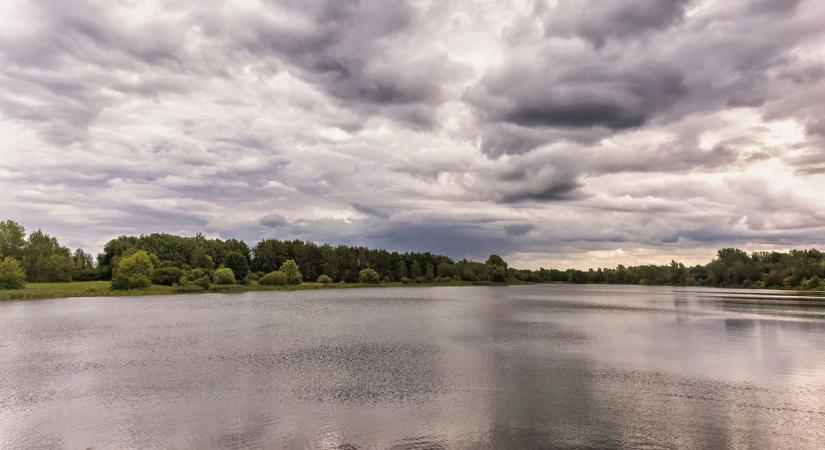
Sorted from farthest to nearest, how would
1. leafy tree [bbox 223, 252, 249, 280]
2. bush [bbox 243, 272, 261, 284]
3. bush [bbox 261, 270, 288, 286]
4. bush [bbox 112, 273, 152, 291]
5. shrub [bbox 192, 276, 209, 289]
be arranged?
leafy tree [bbox 223, 252, 249, 280] → bush [bbox 243, 272, 261, 284] → bush [bbox 261, 270, 288, 286] → shrub [bbox 192, 276, 209, 289] → bush [bbox 112, 273, 152, 291]

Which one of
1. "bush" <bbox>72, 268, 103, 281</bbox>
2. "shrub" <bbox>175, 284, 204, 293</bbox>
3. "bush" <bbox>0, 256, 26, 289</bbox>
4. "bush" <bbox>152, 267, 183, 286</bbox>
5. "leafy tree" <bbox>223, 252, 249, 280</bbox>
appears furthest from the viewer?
"leafy tree" <bbox>223, 252, 249, 280</bbox>

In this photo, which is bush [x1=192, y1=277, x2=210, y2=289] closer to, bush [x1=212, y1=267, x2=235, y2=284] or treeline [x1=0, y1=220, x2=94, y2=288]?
bush [x1=212, y1=267, x2=235, y2=284]

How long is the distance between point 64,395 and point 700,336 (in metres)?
57.3

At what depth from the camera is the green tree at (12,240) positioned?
15012 centimetres

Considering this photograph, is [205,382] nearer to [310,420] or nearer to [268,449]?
[310,420]

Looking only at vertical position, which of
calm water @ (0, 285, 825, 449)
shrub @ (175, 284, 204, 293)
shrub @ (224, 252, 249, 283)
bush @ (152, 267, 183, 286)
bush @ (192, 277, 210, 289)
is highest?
shrub @ (224, 252, 249, 283)

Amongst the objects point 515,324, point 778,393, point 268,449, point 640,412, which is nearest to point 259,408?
point 268,449

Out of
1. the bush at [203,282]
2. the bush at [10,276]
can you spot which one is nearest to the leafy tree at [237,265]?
the bush at [203,282]

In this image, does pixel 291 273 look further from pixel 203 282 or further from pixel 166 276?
pixel 166 276

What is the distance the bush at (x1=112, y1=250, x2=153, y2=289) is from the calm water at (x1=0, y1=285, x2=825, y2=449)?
6973 cm

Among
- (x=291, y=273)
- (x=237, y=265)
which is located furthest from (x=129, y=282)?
(x=291, y=273)

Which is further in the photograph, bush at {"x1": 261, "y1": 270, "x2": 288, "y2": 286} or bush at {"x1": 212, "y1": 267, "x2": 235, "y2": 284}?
bush at {"x1": 261, "y1": 270, "x2": 288, "y2": 286}

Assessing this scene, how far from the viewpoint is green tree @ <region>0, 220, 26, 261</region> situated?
150 metres

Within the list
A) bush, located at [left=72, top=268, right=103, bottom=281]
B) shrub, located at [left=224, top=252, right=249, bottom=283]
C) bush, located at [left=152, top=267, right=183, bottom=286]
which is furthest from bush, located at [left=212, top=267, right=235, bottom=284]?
bush, located at [left=72, top=268, right=103, bottom=281]
